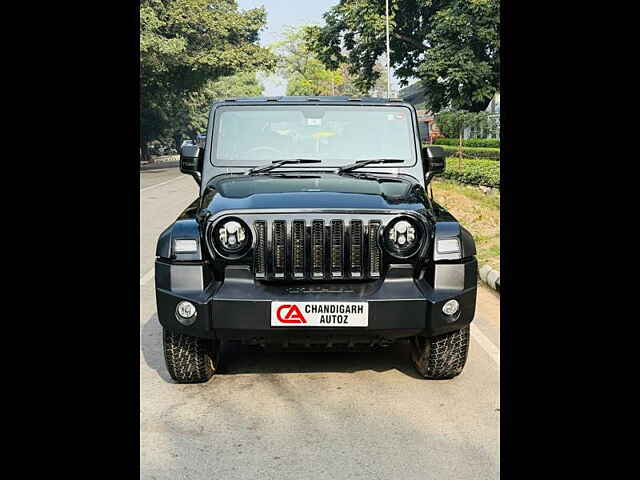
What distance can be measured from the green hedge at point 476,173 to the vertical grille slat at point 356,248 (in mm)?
17099

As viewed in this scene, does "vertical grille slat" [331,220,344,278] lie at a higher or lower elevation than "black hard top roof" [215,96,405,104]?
lower

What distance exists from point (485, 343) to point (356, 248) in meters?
2.01

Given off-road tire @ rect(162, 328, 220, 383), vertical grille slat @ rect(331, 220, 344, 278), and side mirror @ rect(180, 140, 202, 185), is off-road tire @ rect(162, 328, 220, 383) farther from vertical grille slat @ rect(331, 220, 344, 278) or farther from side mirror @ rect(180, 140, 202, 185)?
side mirror @ rect(180, 140, 202, 185)

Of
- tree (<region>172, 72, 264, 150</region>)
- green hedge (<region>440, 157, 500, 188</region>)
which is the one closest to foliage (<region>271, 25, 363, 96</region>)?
tree (<region>172, 72, 264, 150</region>)

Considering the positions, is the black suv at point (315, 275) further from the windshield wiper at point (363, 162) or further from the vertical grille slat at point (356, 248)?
the windshield wiper at point (363, 162)

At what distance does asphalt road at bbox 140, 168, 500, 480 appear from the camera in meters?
3.91

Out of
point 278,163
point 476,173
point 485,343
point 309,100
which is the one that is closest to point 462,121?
point 476,173

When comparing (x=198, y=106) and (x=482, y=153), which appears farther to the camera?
(x=198, y=106)

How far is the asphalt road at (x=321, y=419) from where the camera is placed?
3910 mm

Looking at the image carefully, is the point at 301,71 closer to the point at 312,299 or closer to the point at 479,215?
the point at 479,215

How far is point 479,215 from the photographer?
14.9m

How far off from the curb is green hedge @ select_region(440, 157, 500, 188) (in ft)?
40.6
